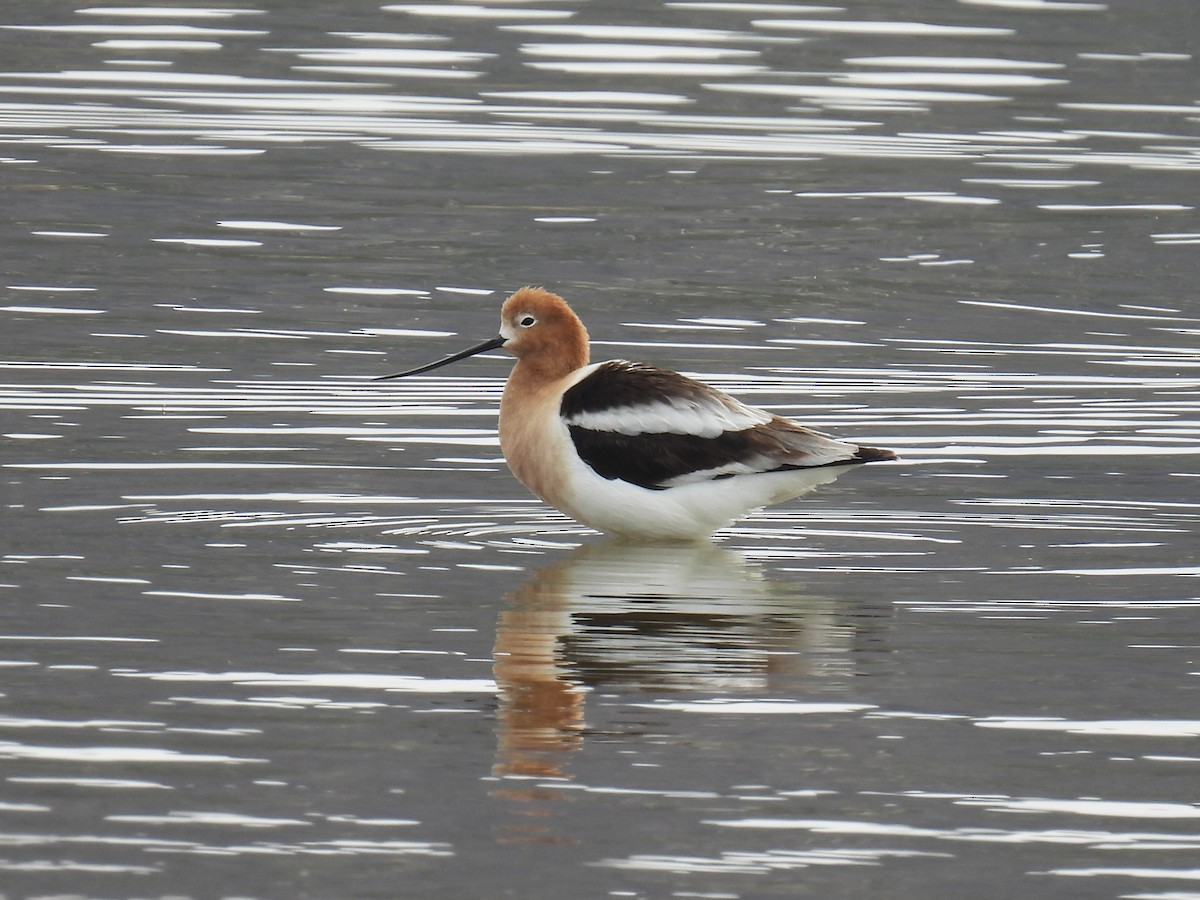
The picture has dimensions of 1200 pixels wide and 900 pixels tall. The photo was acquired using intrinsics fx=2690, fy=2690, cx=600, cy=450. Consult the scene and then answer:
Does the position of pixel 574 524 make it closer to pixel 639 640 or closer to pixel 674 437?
pixel 674 437

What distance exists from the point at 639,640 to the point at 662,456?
1563 mm

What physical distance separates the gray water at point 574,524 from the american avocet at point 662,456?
0.67ft

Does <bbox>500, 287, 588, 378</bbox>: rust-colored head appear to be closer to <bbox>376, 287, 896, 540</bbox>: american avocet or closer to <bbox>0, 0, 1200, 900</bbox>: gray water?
<bbox>376, 287, 896, 540</bbox>: american avocet

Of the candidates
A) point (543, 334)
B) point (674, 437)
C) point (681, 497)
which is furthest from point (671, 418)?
point (543, 334)

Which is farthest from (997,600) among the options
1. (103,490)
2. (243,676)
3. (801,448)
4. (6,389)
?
(6,389)

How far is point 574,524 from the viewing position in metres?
10.8

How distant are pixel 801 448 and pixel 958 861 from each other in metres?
3.53

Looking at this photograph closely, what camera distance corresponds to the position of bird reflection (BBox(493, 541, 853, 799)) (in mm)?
7672

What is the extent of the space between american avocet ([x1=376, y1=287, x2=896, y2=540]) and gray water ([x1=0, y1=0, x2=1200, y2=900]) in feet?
0.67

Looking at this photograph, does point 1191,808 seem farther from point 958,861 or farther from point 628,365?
point 628,365

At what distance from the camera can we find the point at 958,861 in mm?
6586

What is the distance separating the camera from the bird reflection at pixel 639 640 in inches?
302

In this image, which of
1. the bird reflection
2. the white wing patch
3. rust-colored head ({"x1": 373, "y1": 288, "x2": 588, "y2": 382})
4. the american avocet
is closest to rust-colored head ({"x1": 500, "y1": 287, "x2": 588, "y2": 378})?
rust-colored head ({"x1": 373, "y1": 288, "x2": 588, "y2": 382})

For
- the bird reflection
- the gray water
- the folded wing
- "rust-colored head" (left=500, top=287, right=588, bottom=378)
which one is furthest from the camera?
"rust-colored head" (left=500, top=287, right=588, bottom=378)
